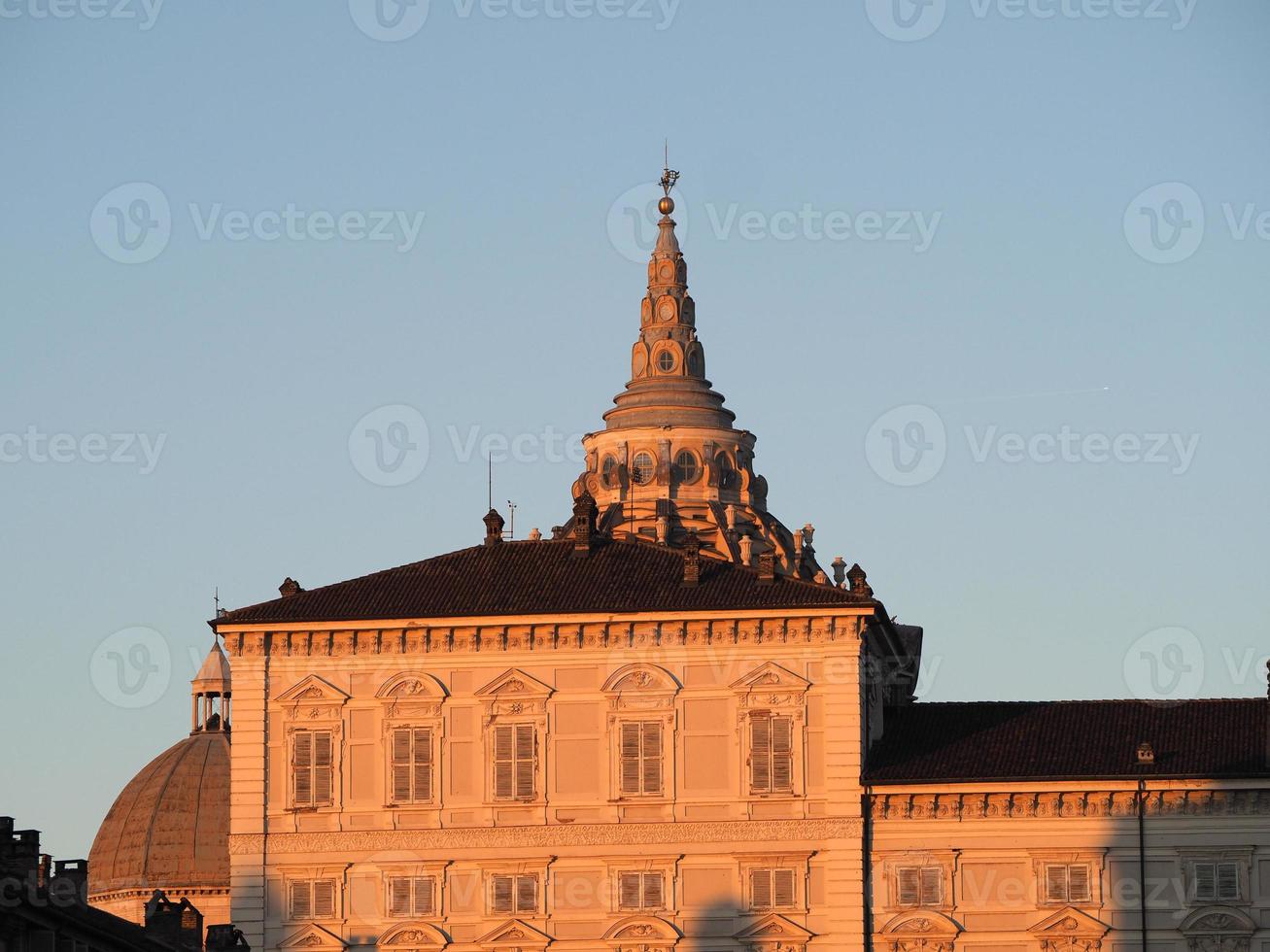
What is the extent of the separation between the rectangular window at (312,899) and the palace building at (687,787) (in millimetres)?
77

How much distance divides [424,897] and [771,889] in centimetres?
913

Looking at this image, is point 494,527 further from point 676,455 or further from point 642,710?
point 676,455

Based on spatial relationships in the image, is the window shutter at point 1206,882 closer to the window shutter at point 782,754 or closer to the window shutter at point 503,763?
the window shutter at point 782,754

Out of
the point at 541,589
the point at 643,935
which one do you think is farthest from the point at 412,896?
the point at 541,589

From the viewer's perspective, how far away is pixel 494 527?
10175 cm

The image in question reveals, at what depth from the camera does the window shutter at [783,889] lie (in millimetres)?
92812

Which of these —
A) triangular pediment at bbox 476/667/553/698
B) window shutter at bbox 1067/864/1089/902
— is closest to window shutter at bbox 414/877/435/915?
triangular pediment at bbox 476/667/553/698

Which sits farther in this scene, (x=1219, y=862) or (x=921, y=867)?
(x=921, y=867)

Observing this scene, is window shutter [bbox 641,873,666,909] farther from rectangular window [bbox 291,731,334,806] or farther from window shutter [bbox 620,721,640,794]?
rectangular window [bbox 291,731,334,806]

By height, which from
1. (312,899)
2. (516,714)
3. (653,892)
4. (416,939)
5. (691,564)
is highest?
(691,564)

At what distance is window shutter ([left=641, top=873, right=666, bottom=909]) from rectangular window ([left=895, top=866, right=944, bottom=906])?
615cm

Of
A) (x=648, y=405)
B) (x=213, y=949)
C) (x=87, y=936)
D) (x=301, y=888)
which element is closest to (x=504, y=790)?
(x=301, y=888)

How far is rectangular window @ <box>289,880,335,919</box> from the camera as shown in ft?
309

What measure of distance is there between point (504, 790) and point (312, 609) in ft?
24.4
